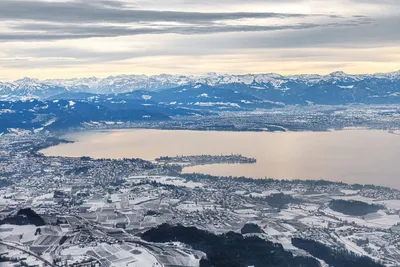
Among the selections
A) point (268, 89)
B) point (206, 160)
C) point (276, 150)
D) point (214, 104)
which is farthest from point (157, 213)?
point (268, 89)

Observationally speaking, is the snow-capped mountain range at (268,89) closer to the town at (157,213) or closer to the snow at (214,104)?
the snow at (214,104)

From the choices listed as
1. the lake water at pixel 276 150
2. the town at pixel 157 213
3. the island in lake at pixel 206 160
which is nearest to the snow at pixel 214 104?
the lake water at pixel 276 150

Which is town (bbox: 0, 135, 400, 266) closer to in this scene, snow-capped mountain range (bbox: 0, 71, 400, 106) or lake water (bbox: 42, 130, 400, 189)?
lake water (bbox: 42, 130, 400, 189)

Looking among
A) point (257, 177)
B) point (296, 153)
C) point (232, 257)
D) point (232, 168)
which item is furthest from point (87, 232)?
point (296, 153)

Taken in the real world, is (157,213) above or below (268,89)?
above

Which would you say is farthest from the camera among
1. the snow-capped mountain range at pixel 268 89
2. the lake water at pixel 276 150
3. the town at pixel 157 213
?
the snow-capped mountain range at pixel 268 89

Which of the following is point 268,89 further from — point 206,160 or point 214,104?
point 206,160
